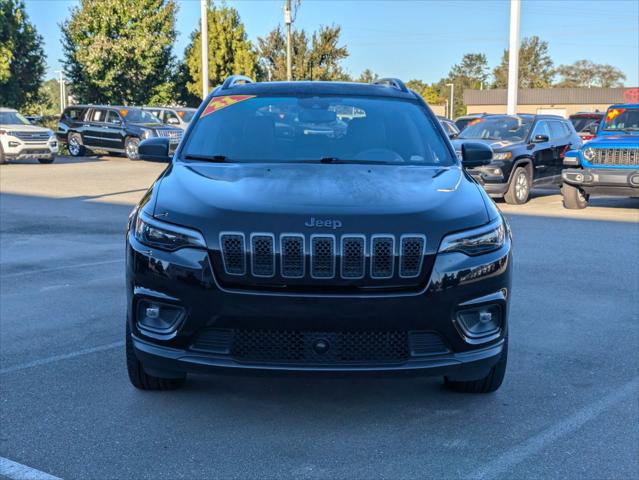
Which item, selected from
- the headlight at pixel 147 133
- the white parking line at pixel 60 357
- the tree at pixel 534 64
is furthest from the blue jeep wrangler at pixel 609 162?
the tree at pixel 534 64

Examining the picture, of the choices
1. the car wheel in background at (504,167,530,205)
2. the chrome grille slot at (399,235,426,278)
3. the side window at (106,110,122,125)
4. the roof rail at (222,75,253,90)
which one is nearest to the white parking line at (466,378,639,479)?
the chrome grille slot at (399,235,426,278)

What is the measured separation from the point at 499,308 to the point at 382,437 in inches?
32.9

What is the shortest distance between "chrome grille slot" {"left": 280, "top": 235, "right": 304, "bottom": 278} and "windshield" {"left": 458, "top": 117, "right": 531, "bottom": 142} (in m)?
12.3

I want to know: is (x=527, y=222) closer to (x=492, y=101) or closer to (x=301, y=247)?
(x=301, y=247)

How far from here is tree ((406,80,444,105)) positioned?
4087 inches

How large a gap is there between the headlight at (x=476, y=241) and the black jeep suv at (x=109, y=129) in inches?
937

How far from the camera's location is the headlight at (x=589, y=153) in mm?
13641

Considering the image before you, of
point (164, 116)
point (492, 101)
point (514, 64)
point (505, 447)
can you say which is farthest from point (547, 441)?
point (492, 101)

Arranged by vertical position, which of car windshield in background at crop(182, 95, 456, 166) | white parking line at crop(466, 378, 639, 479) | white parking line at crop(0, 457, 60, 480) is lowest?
white parking line at crop(466, 378, 639, 479)

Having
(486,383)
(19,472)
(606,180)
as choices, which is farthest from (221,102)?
(606,180)

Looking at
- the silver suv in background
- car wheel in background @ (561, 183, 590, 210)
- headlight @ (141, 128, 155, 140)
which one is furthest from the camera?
the silver suv in background

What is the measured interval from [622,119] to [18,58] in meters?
30.6

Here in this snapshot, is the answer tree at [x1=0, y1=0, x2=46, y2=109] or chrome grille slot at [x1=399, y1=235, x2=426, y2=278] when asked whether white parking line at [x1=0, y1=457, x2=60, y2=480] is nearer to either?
chrome grille slot at [x1=399, y1=235, x2=426, y2=278]

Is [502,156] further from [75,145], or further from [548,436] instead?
[75,145]
